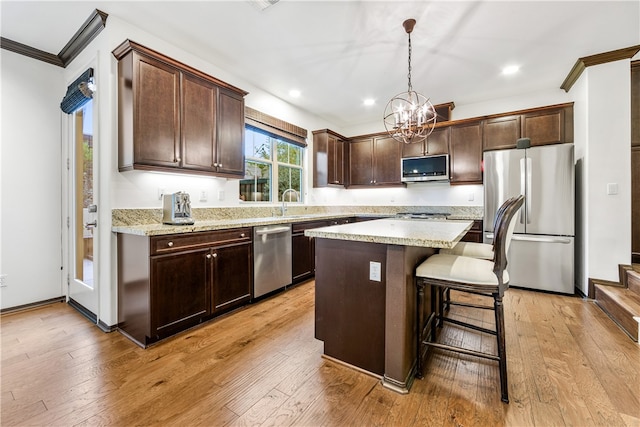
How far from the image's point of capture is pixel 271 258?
3.14 metres

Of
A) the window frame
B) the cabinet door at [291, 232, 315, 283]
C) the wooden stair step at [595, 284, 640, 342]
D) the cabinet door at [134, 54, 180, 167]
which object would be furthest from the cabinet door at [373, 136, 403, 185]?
the cabinet door at [134, 54, 180, 167]

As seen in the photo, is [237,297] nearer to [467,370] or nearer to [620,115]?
[467,370]

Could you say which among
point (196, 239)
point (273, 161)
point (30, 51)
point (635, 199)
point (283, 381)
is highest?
point (30, 51)

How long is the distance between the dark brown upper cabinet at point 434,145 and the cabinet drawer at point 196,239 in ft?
11.0

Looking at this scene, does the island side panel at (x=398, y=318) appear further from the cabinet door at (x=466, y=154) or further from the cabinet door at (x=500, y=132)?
the cabinet door at (x=500, y=132)

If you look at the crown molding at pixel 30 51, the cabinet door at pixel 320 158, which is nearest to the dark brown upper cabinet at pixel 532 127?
the cabinet door at pixel 320 158

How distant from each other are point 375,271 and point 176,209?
74.2 inches

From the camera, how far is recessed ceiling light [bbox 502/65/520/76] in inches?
131

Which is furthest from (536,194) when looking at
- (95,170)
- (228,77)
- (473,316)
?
(95,170)

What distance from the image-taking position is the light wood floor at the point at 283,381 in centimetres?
142

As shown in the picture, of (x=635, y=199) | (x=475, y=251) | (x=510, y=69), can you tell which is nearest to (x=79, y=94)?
(x=475, y=251)

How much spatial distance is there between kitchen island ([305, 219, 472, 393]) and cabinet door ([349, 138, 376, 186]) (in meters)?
3.53

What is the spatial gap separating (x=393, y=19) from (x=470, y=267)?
221 centimetres

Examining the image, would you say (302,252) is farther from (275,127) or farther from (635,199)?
(635,199)
